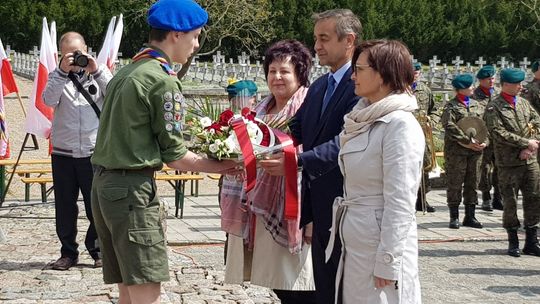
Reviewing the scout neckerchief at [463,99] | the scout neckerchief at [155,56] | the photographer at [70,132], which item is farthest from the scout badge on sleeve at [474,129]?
the scout neckerchief at [155,56]

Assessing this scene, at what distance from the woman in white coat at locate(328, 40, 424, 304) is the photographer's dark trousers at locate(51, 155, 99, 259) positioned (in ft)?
12.7

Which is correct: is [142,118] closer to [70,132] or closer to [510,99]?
[70,132]

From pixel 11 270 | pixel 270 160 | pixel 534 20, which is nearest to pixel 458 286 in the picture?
pixel 270 160

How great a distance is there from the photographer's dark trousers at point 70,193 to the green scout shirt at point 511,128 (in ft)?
13.9

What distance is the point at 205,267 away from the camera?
776cm

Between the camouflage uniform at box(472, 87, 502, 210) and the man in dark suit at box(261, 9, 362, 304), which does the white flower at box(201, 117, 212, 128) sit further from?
the camouflage uniform at box(472, 87, 502, 210)

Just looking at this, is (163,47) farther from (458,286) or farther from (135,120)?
(458,286)

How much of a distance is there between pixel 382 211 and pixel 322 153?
877mm

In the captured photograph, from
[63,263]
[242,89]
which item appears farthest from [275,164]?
[63,263]

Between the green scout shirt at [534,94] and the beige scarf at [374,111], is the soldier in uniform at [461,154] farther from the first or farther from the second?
the beige scarf at [374,111]

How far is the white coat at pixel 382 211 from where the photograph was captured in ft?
12.5

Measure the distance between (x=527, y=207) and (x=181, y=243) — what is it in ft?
11.7

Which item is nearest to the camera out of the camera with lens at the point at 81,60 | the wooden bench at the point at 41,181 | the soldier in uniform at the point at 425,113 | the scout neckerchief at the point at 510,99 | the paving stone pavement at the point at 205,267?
the paving stone pavement at the point at 205,267

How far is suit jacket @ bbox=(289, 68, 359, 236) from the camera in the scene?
473cm
